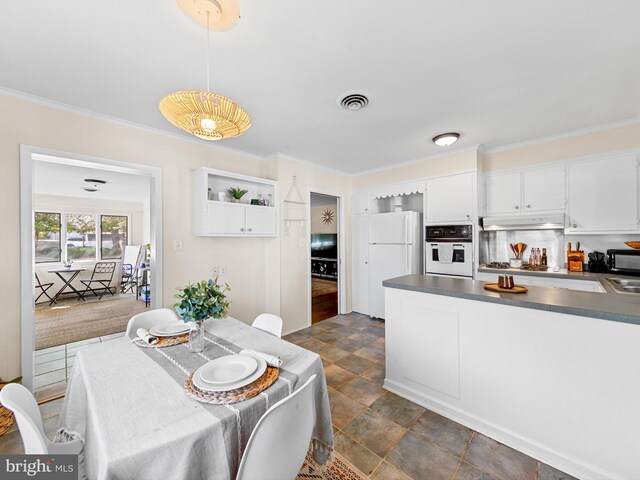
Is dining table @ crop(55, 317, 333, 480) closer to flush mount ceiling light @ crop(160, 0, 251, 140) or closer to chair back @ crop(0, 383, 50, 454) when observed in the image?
chair back @ crop(0, 383, 50, 454)

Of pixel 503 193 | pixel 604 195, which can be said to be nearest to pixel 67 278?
pixel 503 193

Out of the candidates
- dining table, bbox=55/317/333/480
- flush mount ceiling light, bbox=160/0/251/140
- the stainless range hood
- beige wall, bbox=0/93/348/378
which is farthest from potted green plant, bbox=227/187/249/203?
the stainless range hood

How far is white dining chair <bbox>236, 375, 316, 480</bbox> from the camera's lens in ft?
2.87

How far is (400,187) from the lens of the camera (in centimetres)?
407

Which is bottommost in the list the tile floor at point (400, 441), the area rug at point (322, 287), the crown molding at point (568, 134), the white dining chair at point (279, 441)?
the tile floor at point (400, 441)

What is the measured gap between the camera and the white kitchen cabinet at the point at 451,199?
11.1 ft

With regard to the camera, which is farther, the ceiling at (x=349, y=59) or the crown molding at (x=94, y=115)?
the crown molding at (x=94, y=115)

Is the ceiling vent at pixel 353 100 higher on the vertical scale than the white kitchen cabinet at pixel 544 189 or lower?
higher

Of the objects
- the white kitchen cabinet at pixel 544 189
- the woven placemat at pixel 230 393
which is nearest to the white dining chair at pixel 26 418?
the woven placemat at pixel 230 393

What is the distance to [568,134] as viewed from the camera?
296cm

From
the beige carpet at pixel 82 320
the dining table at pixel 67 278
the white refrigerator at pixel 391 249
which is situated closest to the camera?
the beige carpet at pixel 82 320

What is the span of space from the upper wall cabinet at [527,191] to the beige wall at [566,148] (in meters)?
0.13

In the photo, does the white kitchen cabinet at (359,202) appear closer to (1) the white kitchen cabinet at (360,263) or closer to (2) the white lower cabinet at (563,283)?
(1) the white kitchen cabinet at (360,263)

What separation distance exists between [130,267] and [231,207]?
19.0 ft
